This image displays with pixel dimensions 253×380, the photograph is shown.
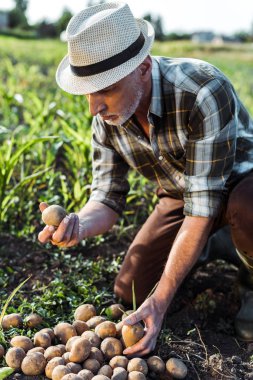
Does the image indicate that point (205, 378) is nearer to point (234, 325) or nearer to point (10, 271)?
point (234, 325)

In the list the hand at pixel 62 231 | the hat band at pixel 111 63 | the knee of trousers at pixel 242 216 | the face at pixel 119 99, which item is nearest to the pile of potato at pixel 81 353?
the hand at pixel 62 231

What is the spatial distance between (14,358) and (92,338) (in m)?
0.28

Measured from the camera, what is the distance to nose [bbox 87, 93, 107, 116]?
2.08m

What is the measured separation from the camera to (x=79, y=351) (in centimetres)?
196

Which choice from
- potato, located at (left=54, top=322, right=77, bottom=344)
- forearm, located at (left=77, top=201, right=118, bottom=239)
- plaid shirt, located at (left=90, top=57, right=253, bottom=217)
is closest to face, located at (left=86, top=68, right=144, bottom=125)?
plaid shirt, located at (left=90, top=57, right=253, bottom=217)

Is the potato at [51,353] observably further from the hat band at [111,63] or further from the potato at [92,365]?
the hat band at [111,63]

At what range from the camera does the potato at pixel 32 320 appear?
7.24ft

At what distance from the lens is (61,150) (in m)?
3.85

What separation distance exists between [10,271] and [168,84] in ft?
3.67

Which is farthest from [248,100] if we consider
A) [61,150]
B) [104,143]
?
[104,143]

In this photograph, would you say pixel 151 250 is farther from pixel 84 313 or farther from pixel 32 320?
pixel 32 320

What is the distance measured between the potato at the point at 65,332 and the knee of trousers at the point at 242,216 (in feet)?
2.42

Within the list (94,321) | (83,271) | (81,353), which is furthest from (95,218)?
(81,353)

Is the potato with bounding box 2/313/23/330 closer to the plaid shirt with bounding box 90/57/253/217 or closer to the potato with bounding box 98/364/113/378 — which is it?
the potato with bounding box 98/364/113/378
